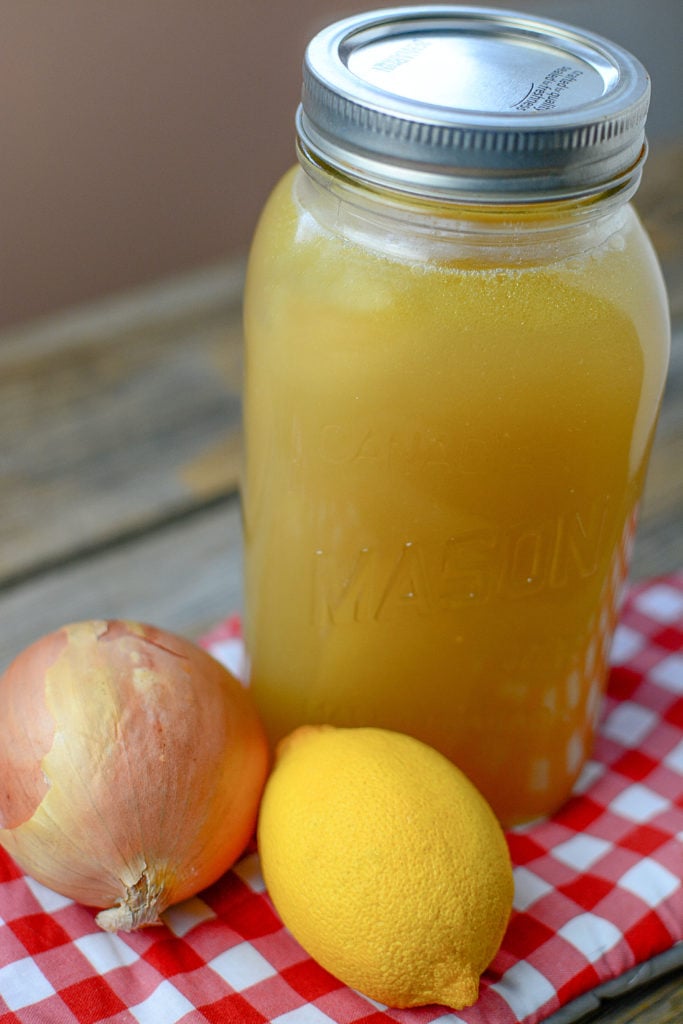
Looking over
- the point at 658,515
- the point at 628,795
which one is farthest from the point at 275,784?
the point at 658,515

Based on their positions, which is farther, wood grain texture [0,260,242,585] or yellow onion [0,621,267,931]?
wood grain texture [0,260,242,585]

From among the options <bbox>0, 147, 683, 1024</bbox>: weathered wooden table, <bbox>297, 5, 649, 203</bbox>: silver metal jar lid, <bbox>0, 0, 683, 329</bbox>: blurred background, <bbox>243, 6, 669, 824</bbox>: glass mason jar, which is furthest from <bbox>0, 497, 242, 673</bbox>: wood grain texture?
<bbox>0, 0, 683, 329</bbox>: blurred background

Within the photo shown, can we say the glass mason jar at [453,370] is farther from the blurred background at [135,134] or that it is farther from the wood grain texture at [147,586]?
the blurred background at [135,134]

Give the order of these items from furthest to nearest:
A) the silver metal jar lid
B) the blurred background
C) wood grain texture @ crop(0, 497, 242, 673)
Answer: the blurred background
wood grain texture @ crop(0, 497, 242, 673)
the silver metal jar lid

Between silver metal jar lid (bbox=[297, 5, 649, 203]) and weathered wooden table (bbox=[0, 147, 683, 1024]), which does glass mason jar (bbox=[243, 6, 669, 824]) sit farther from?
weathered wooden table (bbox=[0, 147, 683, 1024])

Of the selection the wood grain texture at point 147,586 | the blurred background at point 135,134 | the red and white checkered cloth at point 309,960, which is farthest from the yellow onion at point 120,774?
the blurred background at point 135,134

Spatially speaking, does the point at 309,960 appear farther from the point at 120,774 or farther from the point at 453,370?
the point at 453,370

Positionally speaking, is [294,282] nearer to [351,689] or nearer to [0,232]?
[351,689]
